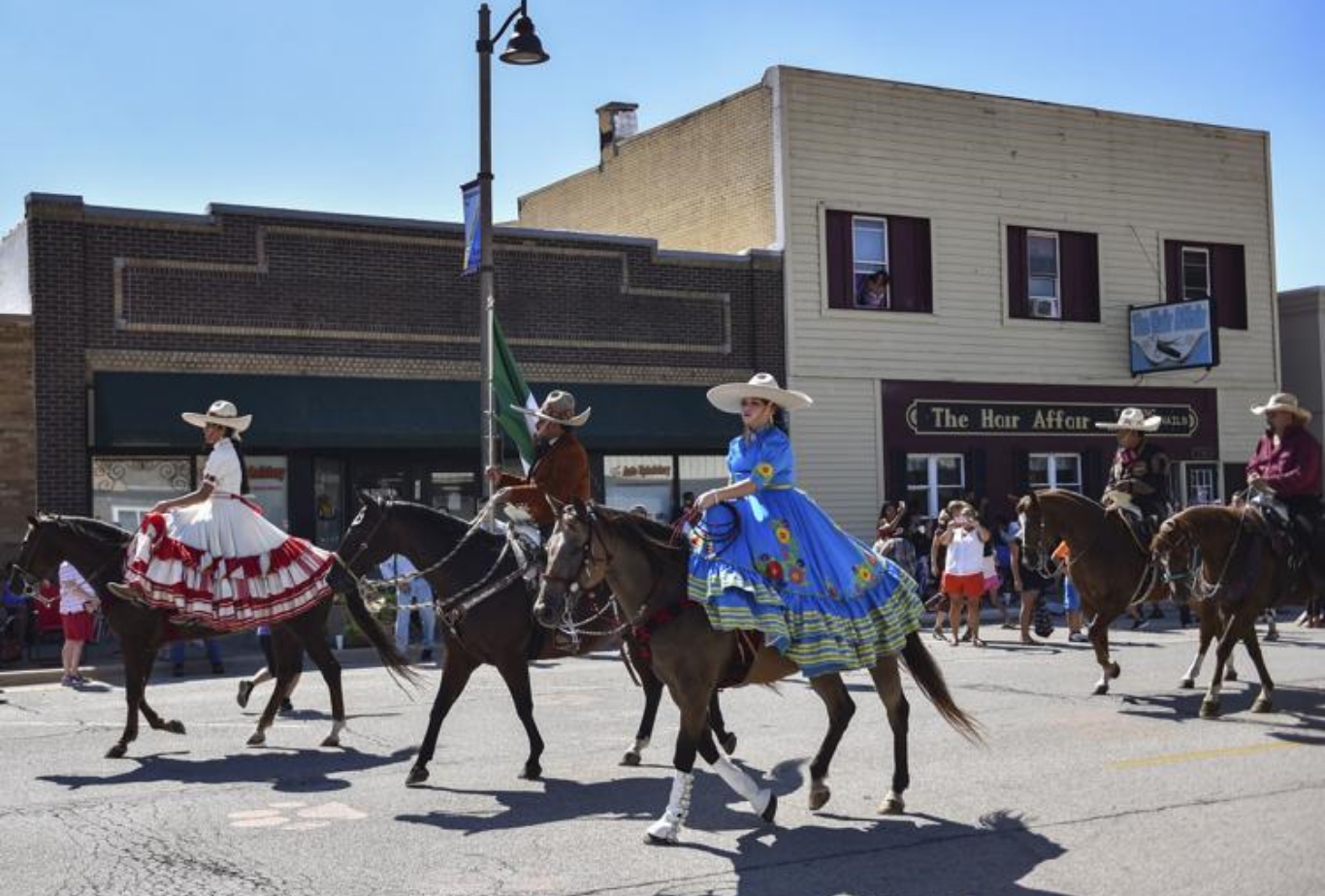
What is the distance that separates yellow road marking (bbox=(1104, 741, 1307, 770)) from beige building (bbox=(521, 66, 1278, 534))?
1696cm

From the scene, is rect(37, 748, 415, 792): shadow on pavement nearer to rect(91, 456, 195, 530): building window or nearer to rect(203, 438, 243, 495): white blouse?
rect(203, 438, 243, 495): white blouse

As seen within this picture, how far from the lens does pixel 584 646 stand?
10180 millimetres

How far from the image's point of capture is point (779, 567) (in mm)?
8180

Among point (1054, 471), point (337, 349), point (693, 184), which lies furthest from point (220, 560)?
point (1054, 471)

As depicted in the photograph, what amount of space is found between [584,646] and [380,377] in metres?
14.2

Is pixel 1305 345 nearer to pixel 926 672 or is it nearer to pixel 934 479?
pixel 934 479

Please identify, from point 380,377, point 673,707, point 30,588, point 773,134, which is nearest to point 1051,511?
point 673,707

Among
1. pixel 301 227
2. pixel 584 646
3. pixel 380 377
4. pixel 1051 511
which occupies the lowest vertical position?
pixel 584 646

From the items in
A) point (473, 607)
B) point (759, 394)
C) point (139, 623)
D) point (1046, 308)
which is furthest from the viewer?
point (1046, 308)

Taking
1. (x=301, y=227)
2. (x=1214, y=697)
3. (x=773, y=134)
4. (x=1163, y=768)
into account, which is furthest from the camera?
(x=773, y=134)

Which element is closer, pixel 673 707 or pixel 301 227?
pixel 673 707

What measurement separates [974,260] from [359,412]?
1290 cm

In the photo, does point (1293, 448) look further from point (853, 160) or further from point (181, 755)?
point (853, 160)

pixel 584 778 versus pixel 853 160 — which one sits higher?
pixel 853 160
